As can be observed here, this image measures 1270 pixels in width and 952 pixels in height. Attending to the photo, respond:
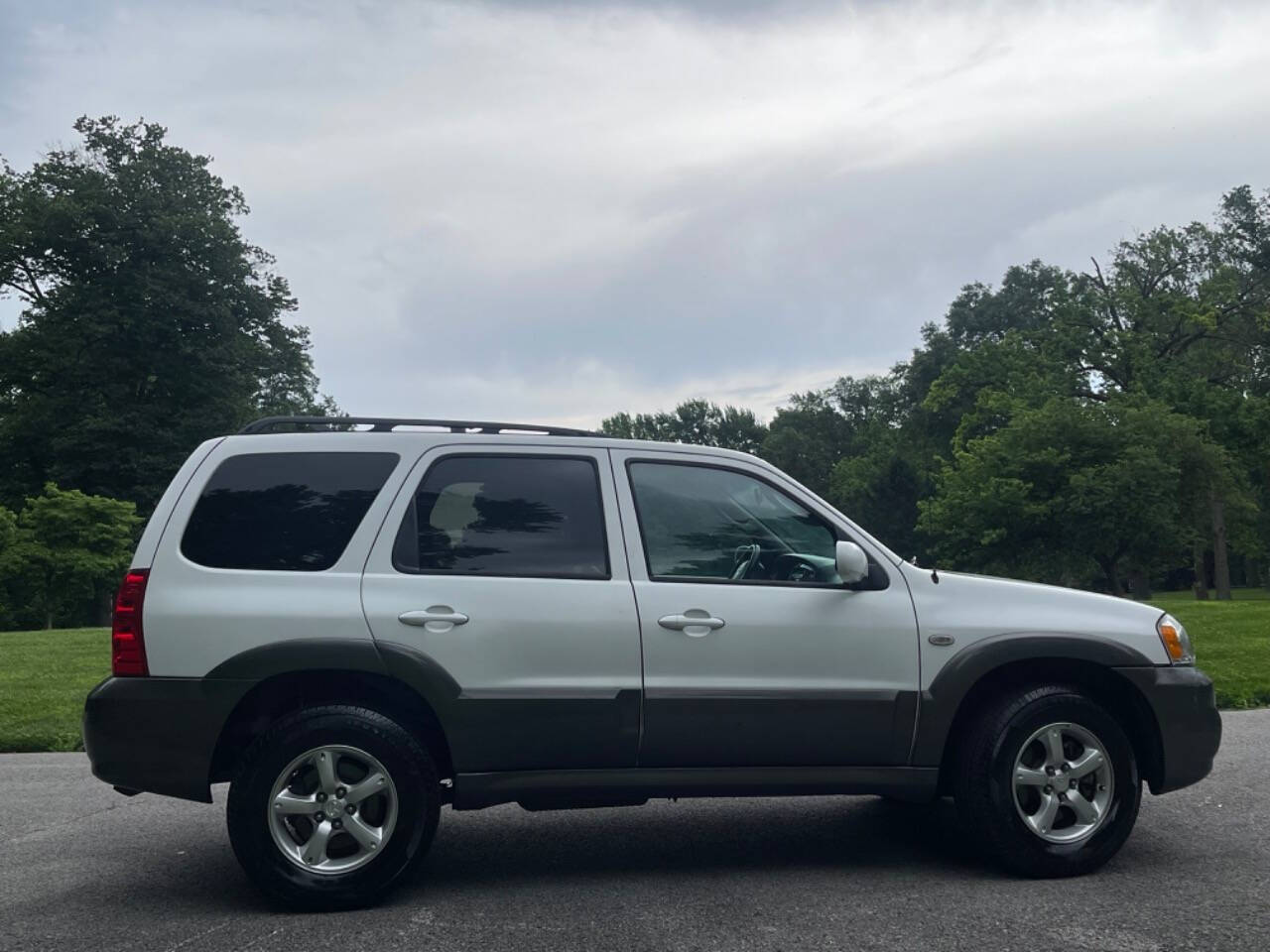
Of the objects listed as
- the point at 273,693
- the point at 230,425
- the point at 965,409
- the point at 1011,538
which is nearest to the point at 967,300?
the point at 965,409

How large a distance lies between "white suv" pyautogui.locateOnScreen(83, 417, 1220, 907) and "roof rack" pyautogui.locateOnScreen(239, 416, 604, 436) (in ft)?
0.05

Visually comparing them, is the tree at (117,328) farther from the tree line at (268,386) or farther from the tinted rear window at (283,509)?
the tinted rear window at (283,509)

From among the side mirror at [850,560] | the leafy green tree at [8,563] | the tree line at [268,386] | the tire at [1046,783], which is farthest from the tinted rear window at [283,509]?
the tree line at [268,386]

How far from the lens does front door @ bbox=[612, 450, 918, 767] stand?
5.30m

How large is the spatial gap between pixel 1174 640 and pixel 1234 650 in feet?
33.6

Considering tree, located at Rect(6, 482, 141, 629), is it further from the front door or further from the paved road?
the front door

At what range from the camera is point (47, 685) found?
12.9 m

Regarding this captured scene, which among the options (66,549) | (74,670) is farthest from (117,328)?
(74,670)

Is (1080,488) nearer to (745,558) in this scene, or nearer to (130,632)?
(745,558)

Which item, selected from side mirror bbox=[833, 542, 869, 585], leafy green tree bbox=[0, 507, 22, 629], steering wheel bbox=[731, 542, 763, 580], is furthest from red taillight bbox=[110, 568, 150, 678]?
leafy green tree bbox=[0, 507, 22, 629]

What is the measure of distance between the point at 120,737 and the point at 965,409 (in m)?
55.4

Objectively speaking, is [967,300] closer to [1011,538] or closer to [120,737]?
[1011,538]

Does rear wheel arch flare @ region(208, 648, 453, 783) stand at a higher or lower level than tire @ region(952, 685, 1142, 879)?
higher

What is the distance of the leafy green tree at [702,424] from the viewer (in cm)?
10475
